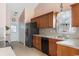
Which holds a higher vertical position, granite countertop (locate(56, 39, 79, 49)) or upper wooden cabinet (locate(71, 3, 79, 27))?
upper wooden cabinet (locate(71, 3, 79, 27))

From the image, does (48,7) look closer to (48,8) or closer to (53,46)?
(48,8)

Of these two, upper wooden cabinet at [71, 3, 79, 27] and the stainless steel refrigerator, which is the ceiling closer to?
the stainless steel refrigerator

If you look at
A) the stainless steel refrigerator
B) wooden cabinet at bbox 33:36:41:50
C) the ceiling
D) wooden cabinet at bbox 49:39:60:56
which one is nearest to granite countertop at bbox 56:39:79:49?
wooden cabinet at bbox 49:39:60:56

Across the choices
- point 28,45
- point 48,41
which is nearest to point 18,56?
point 28,45

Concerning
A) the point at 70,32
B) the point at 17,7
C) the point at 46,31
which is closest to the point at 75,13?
the point at 70,32

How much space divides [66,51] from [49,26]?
53cm

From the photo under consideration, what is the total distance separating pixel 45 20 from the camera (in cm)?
251

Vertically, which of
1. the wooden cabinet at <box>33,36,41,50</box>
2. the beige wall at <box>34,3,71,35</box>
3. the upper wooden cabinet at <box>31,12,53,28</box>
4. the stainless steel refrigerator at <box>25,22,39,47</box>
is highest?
the beige wall at <box>34,3,71,35</box>

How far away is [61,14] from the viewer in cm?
224

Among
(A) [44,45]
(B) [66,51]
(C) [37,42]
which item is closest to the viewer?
(B) [66,51]

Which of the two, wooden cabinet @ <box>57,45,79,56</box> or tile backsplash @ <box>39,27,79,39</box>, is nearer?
wooden cabinet @ <box>57,45,79,56</box>

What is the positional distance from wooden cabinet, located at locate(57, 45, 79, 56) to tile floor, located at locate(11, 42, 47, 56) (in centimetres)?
27

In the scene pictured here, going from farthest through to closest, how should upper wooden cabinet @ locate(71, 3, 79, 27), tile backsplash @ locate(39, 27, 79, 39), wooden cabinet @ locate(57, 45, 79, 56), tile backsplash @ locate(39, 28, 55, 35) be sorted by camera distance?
tile backsplash @ locate(39, 28, 55, 35), upper wooden cabinet @ locate(71, 3, 79, 27), tile backsplash @ locate(39, 27, 79, 39), wooden cabinet @ locate(57, 45, 79, 56)

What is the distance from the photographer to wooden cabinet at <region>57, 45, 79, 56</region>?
1.97 metres
